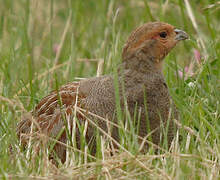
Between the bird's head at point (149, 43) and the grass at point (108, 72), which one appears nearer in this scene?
the grass at point (108, 72)

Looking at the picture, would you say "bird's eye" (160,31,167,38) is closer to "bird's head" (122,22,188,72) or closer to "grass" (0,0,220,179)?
"bird's head" (122,22,188,72)

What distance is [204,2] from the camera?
291 inches

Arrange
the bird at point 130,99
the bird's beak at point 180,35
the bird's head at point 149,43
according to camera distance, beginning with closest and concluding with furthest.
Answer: the bird at point 130,99 < the bird's head at point 149,43 < the bird's beak at point 180,35

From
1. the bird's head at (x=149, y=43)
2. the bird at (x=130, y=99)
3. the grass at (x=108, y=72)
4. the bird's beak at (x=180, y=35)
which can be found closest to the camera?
the grass at (x=108, y=72)

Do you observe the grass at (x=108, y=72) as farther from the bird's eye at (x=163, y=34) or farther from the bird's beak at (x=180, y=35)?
the bird's eye at (x=163, y=34)

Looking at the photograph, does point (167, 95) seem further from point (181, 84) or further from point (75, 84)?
point (75, 84)

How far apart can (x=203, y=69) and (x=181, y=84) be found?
597 millimetres

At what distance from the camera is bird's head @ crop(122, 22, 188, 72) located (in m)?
5.10

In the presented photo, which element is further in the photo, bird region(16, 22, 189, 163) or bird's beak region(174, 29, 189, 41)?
bird's beak region(174, 29, 189, 41)

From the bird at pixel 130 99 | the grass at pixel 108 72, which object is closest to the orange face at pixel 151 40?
the bird at pixel 130 99

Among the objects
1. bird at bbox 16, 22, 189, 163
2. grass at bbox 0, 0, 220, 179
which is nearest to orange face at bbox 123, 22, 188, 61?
bird at bbox 16, 22, 189, 163

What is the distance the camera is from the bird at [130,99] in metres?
4.77

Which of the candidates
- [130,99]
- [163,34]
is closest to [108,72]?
[163,34]

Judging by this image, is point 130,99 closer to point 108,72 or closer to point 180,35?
point 180,35
